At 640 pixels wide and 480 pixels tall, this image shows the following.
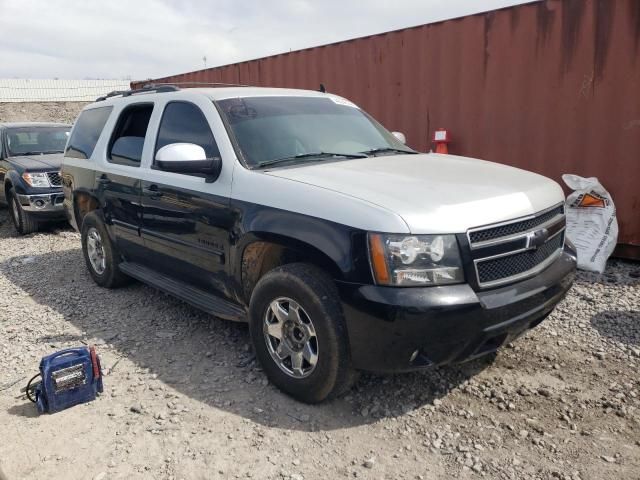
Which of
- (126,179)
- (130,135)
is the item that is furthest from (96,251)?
(130,135)

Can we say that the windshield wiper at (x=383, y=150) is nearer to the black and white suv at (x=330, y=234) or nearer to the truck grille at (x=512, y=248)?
the black and white suv at (x=330, y=234)

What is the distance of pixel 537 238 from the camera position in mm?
2844

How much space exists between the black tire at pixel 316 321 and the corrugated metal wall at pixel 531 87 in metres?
4.16

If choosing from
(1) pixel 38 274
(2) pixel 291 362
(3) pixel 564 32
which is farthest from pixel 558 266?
(1) pixel 38 274

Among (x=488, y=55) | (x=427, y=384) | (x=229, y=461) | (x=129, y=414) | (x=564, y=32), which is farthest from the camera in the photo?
(x=488, y=55)

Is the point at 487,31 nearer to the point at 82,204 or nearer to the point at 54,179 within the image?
the point at 82,204

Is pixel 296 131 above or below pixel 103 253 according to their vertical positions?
above

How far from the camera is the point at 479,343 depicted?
2602 millimetres

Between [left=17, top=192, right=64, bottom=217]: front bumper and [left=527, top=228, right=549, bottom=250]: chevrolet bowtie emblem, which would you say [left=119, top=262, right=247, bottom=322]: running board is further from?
[left=17, top=192, right=64, bottom=217]: front bumper

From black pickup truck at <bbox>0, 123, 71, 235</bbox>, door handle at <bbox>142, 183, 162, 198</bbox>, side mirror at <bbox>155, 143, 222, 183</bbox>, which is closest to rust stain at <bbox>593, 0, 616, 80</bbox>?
side mirror at <bbox>155, 143, 222, 183</bbox>

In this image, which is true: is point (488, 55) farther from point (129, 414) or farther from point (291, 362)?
point (129, 414)

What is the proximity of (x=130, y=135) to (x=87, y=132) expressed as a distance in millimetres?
1073

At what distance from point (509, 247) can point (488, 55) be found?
4.13 meters

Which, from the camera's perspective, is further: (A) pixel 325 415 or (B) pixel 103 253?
(B) pixel 103 253
